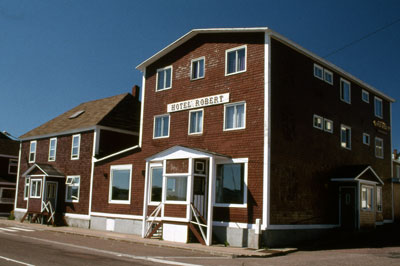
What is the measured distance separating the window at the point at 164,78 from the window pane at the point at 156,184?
4.68 m

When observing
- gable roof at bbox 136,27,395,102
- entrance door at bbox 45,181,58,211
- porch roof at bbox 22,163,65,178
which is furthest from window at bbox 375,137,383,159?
entrance door at bbox 45,181,58,211

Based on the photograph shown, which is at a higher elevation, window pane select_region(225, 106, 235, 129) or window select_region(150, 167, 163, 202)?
window pane select_region(225, 106, 235, 129)

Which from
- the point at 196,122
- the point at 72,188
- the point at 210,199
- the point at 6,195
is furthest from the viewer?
the point at 6,195

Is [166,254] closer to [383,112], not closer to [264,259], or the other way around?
[264,259]

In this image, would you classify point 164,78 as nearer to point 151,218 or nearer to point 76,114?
point 151,218

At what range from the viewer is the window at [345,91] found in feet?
80.4

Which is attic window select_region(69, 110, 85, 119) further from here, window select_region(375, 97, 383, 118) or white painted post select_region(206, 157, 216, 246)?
window select_region(375, 97, 383, 118)

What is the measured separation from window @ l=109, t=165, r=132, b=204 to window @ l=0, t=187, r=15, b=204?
23.8 m

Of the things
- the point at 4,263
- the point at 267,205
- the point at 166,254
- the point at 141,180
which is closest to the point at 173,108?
the point at 141,180

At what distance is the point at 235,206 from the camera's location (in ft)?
61.6

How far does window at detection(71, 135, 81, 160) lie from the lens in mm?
29281

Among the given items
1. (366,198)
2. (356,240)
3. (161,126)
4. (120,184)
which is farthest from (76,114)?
(356,240)

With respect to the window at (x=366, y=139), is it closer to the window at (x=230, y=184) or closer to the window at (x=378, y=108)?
the window at (x=378, y=108)

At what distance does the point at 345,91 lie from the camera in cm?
2489
